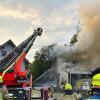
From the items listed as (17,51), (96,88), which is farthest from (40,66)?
(96,88)

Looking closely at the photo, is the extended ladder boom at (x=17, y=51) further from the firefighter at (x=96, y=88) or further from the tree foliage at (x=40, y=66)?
the tree foliage at (x=40, y=66)

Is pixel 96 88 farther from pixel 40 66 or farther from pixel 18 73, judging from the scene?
pixel 40 66

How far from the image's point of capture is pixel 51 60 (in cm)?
4628

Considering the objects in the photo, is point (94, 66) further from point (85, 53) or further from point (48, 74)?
point (48, 74)

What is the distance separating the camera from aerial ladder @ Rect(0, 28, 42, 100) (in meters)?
24.3

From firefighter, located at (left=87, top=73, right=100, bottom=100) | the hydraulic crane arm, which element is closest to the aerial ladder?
the hydraulic crane arm

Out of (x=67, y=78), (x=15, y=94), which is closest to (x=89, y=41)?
(x=15, y=94)

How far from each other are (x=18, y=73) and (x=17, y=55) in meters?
1.79

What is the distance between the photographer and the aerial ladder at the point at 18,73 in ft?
79.8

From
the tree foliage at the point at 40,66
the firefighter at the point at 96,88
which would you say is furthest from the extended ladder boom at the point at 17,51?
the tree foliage at the point at 40,66

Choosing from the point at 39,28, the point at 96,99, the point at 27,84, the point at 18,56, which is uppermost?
the point at 39,28

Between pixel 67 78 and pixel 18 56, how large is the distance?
44.7 metres

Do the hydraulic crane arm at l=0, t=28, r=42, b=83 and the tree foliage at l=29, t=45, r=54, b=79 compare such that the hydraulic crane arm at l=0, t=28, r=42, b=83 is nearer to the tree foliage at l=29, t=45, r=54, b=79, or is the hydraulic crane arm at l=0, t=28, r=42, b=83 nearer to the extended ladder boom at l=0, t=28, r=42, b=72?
the extended ladder boom at l=0, t=28, r=42, b=72

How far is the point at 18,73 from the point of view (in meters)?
26.8
